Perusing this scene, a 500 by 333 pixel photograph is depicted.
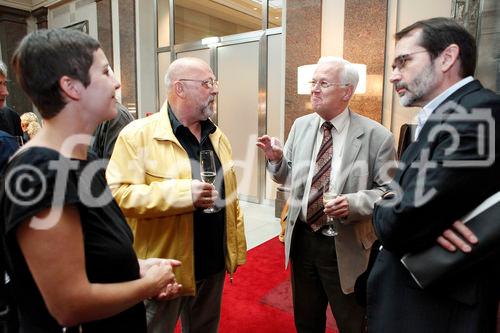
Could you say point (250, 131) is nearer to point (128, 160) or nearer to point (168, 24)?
point (168, 24)

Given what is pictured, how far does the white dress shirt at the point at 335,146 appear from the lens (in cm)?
187

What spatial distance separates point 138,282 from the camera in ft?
3.37

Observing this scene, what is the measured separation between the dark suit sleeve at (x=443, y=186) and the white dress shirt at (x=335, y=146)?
0.71m

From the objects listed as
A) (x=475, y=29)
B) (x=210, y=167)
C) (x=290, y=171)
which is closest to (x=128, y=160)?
Result: (x=210, y=167)

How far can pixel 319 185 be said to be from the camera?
1.89 m

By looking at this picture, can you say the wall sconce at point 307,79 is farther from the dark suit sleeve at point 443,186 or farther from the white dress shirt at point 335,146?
the dark suit sleeve at point 443,186

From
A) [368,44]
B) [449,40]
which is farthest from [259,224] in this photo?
[449,40]

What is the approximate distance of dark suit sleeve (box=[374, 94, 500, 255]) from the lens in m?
1.04

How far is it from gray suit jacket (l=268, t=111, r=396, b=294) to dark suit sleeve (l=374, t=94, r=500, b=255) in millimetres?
548

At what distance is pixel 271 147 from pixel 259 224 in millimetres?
3069

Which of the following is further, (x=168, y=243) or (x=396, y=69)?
(x=168, y=243)

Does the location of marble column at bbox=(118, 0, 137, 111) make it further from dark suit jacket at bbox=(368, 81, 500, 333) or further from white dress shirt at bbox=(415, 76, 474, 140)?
dark suit jacket at bbox=(368, 81, 500, 333)

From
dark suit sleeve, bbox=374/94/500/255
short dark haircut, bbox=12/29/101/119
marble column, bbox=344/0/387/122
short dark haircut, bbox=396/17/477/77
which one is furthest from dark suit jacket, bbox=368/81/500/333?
marble column, bbox=344/0/387/122

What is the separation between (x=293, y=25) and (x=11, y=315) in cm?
459
